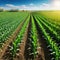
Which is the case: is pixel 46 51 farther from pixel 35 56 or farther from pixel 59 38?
pixel 59 38

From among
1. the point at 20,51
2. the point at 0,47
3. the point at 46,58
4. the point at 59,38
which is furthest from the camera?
the point at 59,38

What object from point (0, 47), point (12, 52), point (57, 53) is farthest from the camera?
point (0, 47)

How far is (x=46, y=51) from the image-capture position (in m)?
10.5

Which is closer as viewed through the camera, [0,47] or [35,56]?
[35,56]

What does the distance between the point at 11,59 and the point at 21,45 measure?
2.72 meters

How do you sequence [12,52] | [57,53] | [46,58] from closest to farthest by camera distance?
[57,53] < [46,58] < [12,52]

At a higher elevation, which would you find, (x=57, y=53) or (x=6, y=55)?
(x=57, y=53)

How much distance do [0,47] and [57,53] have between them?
15.0 ft

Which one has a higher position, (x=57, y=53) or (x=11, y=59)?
(x=57, y=53)

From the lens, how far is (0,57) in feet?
32.3

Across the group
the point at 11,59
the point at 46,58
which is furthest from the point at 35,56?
the point at 11,59

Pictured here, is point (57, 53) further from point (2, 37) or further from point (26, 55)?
point (2, 37)

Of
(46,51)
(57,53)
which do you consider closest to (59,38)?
(46,51)

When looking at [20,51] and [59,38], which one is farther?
[59,38]
